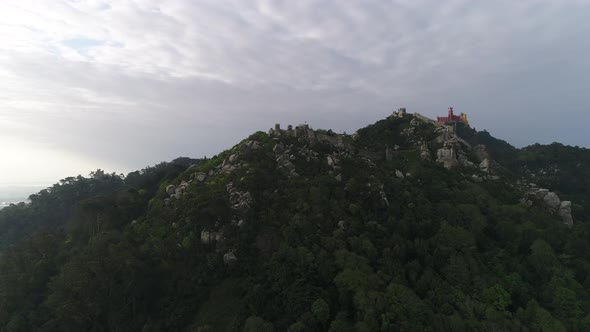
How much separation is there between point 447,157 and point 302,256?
108 ft

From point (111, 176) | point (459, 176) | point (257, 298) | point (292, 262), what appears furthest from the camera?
point (111, 176)

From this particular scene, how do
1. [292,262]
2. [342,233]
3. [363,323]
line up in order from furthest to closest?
[342,233]
[292,262]
[363,323]

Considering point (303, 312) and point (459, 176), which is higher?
point (459, 176)

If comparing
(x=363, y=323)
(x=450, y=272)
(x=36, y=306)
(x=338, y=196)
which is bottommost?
(x=36, y=306)

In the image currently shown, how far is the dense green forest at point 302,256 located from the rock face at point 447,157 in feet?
12.0

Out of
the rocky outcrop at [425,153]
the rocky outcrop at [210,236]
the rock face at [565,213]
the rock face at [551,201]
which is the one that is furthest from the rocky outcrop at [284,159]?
the rock face at [565,213]

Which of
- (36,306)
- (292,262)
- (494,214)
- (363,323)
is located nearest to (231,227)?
(292,262)

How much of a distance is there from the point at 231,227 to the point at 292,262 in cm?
769

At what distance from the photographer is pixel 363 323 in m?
22.2

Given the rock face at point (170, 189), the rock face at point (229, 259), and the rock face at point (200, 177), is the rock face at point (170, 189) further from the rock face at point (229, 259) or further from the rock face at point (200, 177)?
the rock face at point (229, 259)

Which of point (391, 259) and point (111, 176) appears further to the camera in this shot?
point (111, 176)

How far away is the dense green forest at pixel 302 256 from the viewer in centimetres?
2470

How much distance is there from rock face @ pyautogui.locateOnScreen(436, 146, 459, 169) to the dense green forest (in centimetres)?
364

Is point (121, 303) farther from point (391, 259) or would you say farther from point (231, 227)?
point (391, 259)
